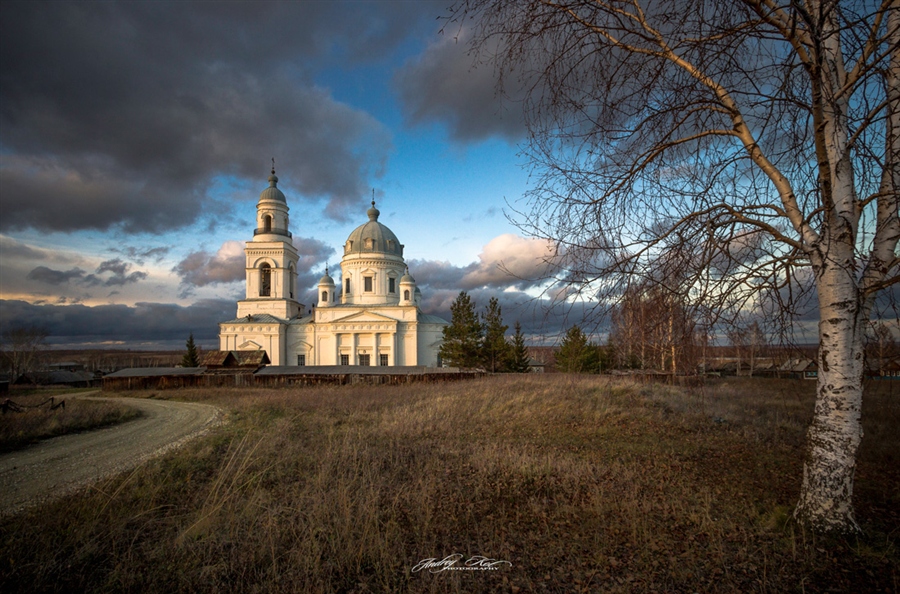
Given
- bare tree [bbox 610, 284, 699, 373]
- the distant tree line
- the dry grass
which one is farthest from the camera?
the distant tree line

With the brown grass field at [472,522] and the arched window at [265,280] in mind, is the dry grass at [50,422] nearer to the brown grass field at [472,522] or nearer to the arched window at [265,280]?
the brown grass field at [472,522]

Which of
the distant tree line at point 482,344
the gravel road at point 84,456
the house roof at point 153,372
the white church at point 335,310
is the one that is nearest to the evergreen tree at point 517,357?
the distant tree line at point 482,344

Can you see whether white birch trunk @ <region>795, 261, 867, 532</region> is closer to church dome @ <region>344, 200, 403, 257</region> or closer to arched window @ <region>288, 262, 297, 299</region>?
church dome @ <region>344, 200, 403, 257</region>

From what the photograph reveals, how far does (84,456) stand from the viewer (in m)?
10.0

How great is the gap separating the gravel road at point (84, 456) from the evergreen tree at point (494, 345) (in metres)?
25.3

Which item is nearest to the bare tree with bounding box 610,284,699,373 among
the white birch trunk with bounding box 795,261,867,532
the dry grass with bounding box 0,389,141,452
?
the white birch trunk with bounding box 795,261,867,532

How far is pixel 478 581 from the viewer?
393 centimetres

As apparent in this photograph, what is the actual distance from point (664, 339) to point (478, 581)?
284 cm

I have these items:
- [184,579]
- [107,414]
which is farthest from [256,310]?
[184,579]

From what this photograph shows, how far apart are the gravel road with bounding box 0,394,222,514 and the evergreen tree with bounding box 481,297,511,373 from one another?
2531cm

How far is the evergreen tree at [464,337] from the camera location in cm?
3888

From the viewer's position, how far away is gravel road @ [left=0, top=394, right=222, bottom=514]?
7.33 m

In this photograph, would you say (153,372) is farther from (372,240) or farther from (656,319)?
(656,319)

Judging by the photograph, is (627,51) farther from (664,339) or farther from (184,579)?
(184,579)
